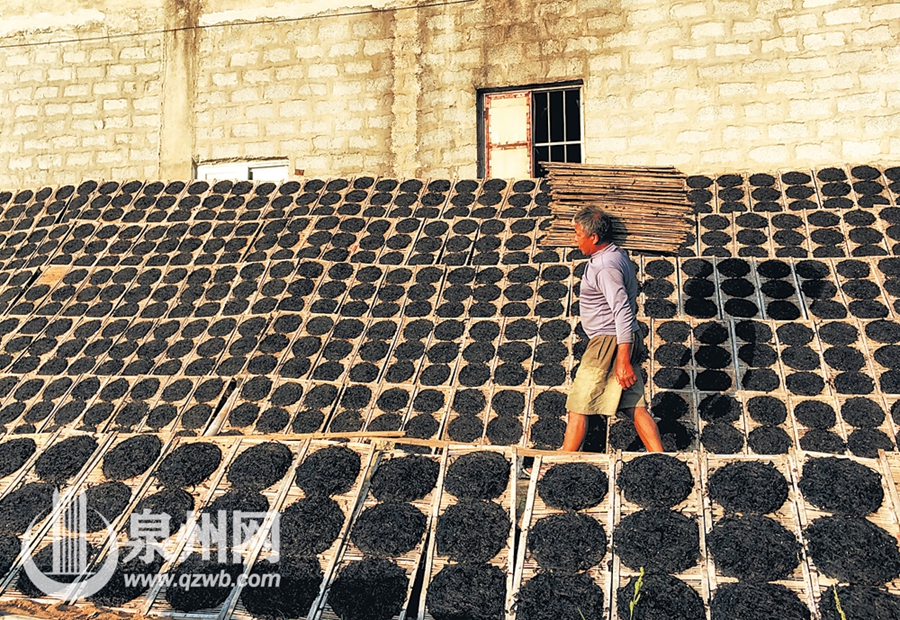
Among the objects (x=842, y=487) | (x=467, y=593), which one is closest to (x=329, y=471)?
(x=467, y=593)

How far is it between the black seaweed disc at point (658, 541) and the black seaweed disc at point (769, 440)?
1.43 m

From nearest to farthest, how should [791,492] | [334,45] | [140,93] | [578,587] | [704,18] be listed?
[578,587], [791,492], [704,18], [334,45], [140,93]

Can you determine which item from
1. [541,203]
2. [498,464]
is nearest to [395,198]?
[541,203]

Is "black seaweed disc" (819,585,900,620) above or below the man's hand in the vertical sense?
below

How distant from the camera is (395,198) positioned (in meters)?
8.16

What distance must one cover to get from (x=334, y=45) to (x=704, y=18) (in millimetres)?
4560

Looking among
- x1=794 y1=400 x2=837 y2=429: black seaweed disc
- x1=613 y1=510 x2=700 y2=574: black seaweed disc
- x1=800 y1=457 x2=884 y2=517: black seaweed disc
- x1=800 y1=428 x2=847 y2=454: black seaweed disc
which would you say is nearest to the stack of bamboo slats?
x1=794 y1=400 x2=837 y2=429: black seaweed disc

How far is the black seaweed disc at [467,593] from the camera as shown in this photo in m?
3.11

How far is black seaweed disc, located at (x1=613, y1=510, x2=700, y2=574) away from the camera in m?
3.16

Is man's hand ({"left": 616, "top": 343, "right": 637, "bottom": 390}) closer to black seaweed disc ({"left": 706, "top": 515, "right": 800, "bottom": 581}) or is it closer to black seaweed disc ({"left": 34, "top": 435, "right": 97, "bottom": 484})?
black seaweed disc ({"left": 706, "top": 515, "right": 800, "bottom": 581})

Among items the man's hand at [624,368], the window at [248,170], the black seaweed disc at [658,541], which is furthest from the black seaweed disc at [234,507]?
the window at [248,170]

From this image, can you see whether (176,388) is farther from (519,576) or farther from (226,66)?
(226,66)

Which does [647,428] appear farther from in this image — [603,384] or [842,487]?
[842,487]

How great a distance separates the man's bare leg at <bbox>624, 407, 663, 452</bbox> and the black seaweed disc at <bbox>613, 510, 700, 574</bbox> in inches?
38.6
